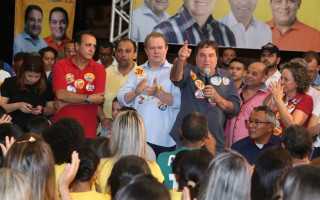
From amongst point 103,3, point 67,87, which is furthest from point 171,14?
point 103,3

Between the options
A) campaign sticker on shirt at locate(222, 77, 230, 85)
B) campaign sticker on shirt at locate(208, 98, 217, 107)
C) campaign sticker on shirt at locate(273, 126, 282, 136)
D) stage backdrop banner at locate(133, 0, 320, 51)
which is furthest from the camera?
stage backdrop banner at locate(133, 0, 320, 51)

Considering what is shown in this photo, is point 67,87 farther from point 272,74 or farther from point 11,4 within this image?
point 11,4

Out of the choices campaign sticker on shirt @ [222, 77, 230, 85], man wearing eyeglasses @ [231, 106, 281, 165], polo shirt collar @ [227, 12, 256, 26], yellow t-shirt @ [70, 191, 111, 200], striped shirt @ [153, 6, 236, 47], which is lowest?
yellow t-shirt @ [70, 191, 111, 200]

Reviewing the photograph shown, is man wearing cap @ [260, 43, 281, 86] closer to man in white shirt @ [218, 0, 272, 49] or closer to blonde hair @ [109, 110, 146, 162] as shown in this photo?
man in white shirt @ [218, 0, 272, 49]

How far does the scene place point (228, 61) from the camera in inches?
315

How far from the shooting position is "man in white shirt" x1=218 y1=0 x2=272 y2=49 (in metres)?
7.64

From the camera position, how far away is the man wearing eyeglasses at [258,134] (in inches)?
215

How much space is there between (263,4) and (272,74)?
998mm

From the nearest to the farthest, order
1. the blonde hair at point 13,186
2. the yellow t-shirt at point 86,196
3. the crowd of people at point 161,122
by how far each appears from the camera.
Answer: the blonde hair at point 13,186
the crowd of people at point 161,122
the yellow t-shirt at point 86,196

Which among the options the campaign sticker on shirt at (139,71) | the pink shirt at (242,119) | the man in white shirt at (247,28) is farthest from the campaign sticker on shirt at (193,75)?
the man in white shirt at (247,28)

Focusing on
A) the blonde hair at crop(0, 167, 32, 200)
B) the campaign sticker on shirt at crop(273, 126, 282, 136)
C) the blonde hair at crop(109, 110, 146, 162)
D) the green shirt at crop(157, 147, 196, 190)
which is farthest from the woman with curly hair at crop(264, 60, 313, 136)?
the blonde hair at crop(0, 167, 32, 200)

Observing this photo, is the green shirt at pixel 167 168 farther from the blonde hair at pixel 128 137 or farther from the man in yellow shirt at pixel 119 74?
the man in yellow shirt at pixel 119 74

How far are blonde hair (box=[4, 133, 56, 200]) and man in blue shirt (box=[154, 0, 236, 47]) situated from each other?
4.58 metres

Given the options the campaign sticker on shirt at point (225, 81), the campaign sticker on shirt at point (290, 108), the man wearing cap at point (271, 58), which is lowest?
the campaign sticker on shirt at point (290, 108)
